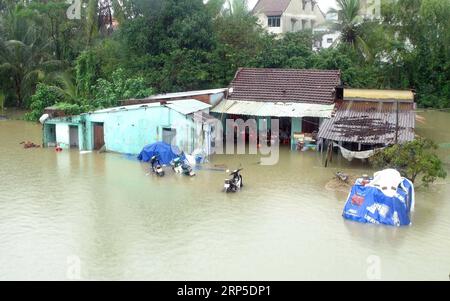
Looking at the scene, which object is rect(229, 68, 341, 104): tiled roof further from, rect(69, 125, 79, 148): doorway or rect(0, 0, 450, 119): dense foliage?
rect(69, 125, 79, 148): doorway

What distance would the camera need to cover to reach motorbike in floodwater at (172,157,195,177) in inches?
669

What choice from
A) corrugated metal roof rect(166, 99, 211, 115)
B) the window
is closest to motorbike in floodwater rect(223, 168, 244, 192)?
corrugated metal roof rect(166, 99, 211, 115)

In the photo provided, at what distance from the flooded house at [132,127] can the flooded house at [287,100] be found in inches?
64.0

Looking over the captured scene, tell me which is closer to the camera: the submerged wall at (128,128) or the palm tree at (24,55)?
the submerged wall at (128,128)

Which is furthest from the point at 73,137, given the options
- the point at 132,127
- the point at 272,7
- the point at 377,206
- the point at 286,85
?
the point at 272,7

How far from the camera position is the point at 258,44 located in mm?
28469

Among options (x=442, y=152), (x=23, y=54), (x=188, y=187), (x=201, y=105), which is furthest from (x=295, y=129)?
(x=23, y=54)

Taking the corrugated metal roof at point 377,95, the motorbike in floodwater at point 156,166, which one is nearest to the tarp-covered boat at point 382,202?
the motorbike in floodwater at point 156,166

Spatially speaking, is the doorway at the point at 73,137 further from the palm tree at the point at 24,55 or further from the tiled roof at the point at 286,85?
the palm tree at the point at 24,55

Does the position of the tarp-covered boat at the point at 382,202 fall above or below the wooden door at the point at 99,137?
below

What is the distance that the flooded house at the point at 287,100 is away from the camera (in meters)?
21.0

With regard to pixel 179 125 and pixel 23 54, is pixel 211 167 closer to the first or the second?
pixel 179 125

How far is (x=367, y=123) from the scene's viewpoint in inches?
750
